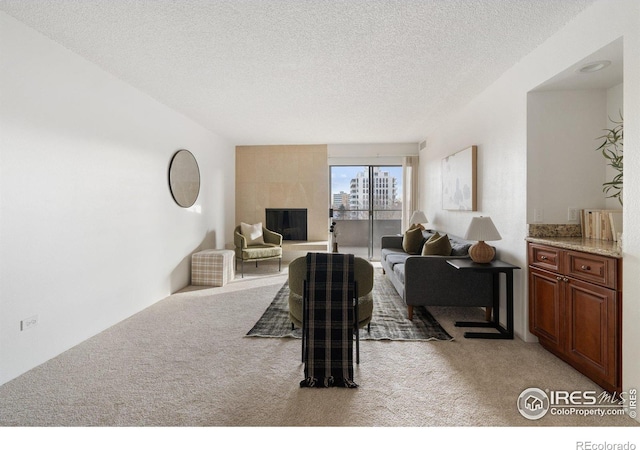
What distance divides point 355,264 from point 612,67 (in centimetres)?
237

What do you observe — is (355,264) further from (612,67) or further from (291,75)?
(612,67)

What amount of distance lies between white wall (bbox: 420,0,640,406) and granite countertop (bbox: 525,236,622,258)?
9cm

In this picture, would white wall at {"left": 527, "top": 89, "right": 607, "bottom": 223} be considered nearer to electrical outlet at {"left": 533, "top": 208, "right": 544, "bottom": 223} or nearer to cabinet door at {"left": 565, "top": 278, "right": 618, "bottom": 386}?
electrical outlet at {"left": 533, "top": 208, "right": 544, "bottom": 223}

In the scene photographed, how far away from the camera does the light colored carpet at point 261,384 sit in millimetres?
1900

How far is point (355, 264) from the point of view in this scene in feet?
7.87

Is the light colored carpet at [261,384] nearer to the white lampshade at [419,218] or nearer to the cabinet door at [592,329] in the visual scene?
the cabinet door at [592,329]

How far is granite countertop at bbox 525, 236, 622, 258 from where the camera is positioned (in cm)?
204

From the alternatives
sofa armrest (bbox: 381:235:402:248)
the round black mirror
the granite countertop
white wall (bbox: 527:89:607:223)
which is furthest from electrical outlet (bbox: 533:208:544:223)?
the round black mirror

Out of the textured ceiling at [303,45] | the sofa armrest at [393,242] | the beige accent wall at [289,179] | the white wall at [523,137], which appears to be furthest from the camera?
the beige accent wall at [289,179]

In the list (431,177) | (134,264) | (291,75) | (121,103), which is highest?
(291,75)

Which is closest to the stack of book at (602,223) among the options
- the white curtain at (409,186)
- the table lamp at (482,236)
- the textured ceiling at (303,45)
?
the table lamp at (482,236)

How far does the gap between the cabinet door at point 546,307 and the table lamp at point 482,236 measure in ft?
1.25

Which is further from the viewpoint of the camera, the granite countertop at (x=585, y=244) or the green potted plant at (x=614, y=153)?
the green potted plant at (x=614, y=153)

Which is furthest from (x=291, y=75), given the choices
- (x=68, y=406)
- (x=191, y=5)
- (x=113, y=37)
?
(x=68, y=406)
